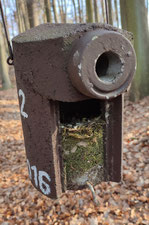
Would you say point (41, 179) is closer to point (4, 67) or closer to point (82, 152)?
point (82, 152)

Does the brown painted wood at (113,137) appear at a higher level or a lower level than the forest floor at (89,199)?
higher

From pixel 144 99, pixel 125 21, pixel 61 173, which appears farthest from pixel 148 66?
pixel 61 173

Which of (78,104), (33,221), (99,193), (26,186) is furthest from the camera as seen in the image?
(26,186)

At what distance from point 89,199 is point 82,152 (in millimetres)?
1258

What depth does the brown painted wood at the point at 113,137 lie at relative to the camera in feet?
5.37

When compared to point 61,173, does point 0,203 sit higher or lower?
Answer: lower

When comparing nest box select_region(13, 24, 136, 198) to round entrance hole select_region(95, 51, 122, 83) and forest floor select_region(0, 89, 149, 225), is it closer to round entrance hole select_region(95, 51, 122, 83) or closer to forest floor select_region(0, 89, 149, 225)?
round entrance hole select_region(95, 51, 122, 83)

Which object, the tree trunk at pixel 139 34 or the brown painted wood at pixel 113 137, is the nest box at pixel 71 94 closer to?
the brown painted wood at pixel 113 137

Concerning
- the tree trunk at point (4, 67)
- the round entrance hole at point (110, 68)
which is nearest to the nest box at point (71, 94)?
the round entrance hole at point (110, 68)

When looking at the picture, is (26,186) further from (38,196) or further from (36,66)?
(36,66)

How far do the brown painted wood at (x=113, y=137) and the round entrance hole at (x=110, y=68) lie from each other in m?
0.29

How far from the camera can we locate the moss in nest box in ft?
5.17

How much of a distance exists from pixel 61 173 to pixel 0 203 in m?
1.76

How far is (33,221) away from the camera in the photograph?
97.0 inches
